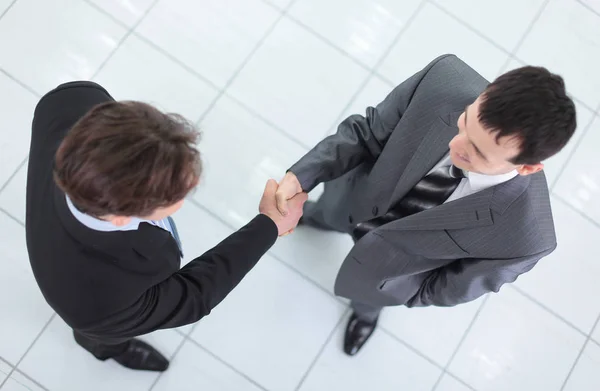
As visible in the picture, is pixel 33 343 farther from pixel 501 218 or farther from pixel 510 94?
pixel 510 94

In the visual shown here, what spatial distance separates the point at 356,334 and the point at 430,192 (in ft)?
3.62

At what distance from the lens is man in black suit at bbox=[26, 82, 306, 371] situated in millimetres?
1059

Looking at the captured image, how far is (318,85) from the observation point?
109 inches

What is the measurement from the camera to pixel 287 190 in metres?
1.73

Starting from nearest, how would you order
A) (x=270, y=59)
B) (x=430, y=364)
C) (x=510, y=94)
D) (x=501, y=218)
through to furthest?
1. (x=510, y=94)
2. (x=501, y=218)
3. (x=430, y=364)
4. (x=270, y=59)

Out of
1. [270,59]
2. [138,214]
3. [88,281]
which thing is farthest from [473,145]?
[270,59]

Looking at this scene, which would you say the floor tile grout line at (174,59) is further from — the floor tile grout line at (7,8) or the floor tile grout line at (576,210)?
the floor tile grout line at (576,210)

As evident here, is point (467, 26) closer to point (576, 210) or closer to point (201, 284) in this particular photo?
point (576, 210)

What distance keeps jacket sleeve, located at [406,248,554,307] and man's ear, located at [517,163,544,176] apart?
236mm

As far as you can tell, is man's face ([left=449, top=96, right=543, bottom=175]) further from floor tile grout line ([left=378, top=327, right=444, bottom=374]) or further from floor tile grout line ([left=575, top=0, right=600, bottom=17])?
floor tile grout line ([left=575, top=0, right=600, bottom=17])

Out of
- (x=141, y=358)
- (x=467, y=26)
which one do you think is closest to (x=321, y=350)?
(x=141, y=358)

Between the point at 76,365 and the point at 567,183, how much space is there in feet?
8.07

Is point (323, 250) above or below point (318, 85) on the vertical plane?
below

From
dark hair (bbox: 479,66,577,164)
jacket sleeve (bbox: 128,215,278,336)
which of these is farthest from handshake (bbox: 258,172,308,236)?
dark hair (bbox: 479,66,577,164)
